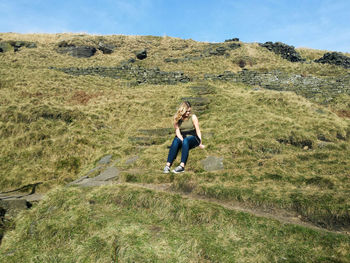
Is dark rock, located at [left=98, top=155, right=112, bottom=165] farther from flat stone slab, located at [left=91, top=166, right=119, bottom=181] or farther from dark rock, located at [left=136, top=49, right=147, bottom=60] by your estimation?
dark rock, located at [left=136, top=49, right=147, bottom=60]

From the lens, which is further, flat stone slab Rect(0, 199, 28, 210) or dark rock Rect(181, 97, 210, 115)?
dark rock Rect(181, 97, 210, 115)

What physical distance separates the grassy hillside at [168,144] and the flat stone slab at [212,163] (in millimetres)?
232

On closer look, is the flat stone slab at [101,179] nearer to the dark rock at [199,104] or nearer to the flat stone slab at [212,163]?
the flat stone slab at [212,163]

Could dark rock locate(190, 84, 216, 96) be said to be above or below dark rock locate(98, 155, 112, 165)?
above

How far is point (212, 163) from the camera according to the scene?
30.0 ft

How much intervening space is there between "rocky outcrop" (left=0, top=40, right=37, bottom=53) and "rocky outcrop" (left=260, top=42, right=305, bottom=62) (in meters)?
51.1

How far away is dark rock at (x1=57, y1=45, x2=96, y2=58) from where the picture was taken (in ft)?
142

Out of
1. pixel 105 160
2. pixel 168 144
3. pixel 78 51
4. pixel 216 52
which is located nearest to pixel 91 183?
pixel 105 160

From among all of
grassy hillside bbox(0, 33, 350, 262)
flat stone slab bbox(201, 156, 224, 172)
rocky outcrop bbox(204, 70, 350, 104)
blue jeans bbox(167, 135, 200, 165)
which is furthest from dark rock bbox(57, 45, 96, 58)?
flat stone slab bbox(201, 156, 224, 172)

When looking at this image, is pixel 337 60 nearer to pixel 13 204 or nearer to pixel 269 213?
pixel 269 213

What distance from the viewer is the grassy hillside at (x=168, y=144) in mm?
5441

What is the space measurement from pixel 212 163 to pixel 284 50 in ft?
155

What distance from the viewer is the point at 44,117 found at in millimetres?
15836

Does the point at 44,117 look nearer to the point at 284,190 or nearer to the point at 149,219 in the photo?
the point at 149,219
